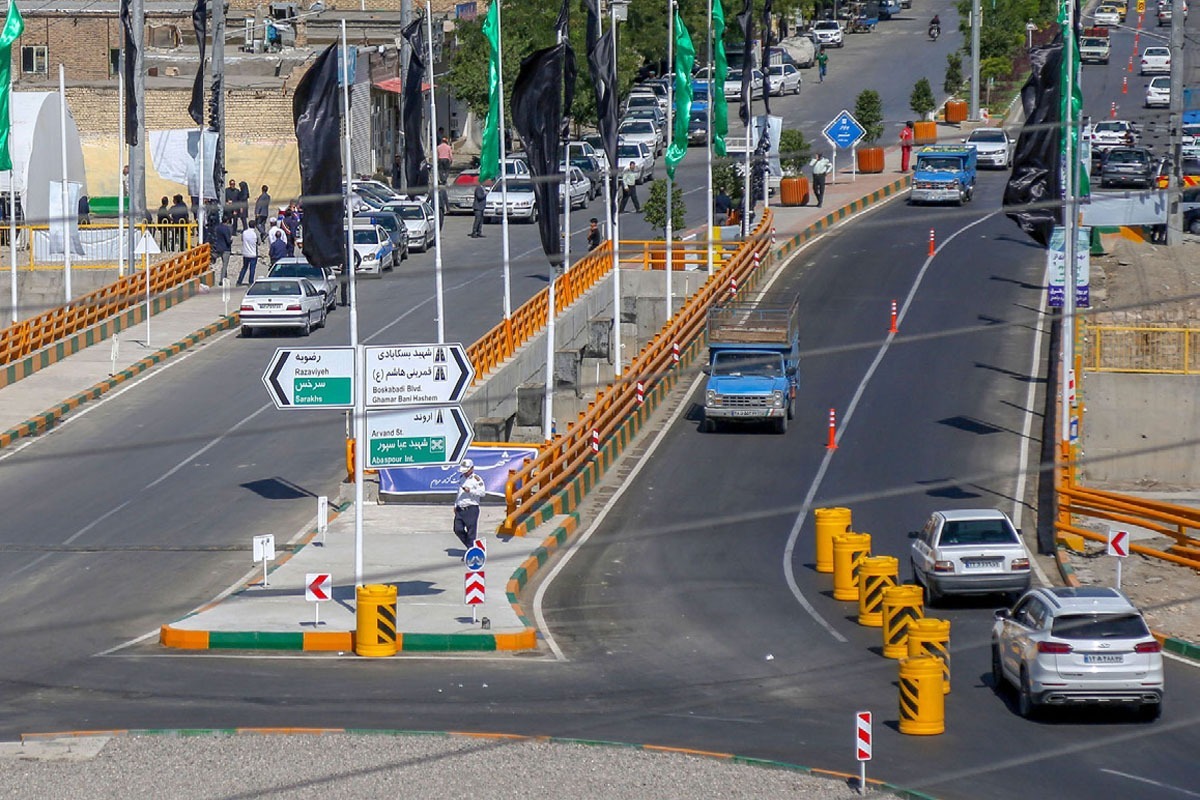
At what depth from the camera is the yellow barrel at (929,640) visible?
19875mm

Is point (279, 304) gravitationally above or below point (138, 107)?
below

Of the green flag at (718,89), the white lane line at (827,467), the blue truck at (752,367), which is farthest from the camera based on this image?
the green flag at (718,89)

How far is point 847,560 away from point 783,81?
63.2 m

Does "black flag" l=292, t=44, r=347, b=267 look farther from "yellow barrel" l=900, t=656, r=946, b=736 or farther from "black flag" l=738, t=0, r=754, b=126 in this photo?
"black flag" l=738, t=0, r=754, b=126

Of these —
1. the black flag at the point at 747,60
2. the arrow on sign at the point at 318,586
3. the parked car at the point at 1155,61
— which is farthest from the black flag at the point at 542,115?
the parked car at the point at 1155,61

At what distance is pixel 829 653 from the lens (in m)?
22.8

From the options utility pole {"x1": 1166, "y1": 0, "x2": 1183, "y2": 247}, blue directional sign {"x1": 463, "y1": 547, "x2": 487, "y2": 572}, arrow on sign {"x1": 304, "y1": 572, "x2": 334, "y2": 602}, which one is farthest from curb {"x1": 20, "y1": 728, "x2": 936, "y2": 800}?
utility pole {"x1": 1166, "y1": 0, "x2": 1183, "y2": 247}

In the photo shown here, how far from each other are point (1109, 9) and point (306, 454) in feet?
258

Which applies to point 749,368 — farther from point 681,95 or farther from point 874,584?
point 874,584

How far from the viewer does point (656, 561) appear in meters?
28.7

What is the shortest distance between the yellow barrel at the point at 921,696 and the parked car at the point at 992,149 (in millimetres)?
48284

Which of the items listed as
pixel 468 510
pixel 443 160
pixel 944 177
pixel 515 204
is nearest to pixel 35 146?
pixel 443 160

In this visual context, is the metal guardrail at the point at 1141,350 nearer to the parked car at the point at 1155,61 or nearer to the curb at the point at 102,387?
A: the curb at the point at 102,387

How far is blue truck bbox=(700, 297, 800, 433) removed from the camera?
36062mm
